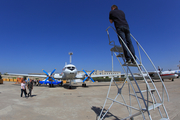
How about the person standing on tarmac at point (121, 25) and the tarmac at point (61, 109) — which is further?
the tarmac at point (61, 109)

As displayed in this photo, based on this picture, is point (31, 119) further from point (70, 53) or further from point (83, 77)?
point (70, 53)

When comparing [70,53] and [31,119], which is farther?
[70,53]

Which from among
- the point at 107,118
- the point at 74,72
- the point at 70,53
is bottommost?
the point at 107,118

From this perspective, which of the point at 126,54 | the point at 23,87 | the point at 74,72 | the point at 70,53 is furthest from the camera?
the point at 70,53

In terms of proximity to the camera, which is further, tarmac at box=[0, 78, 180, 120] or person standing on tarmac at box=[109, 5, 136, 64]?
tarmac at box=[0, 78, 180, 120]

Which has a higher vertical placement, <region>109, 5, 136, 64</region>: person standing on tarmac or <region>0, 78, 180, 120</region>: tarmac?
<region>109, 5, 136, 64</region>: person standing on tarmac

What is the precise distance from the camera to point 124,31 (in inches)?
126

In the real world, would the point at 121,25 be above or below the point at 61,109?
above

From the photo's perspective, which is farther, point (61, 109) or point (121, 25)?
point (61, 109)

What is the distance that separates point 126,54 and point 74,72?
13.8 meters

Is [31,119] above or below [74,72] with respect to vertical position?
below

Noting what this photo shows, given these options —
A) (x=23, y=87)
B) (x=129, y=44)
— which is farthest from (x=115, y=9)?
(x=23, y=87)

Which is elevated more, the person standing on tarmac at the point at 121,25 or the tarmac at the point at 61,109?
the person standing on tarmac at the point at 121,25

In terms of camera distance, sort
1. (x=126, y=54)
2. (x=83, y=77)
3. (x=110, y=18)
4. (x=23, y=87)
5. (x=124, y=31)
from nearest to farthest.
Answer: (x=126, y=54)
(x=124, y=31)
(x=110, y=18)
(x=23, y=87)
(x=83, y=77)
